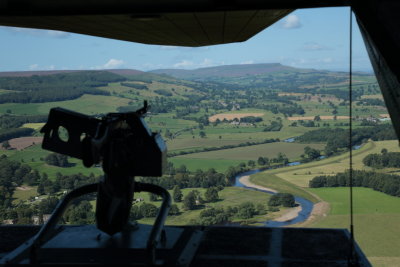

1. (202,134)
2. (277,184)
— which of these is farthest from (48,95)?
(277,184)

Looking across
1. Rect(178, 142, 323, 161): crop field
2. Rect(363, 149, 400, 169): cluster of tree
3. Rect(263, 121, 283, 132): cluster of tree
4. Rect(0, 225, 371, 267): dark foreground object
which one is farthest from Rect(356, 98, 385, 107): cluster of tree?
Rect(0, 225, 371, 267): dark foreground object

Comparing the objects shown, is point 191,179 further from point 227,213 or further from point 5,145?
point 5,145

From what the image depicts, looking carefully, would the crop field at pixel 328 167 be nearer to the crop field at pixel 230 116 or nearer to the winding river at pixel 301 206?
the winding river at pixel 301 206

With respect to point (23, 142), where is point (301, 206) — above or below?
below

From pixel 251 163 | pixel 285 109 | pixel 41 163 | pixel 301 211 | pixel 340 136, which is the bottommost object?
pixel 301 211

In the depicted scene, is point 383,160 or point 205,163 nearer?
point 383,160

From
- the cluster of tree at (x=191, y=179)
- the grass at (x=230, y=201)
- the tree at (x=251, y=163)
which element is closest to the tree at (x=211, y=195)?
the grass at (x=230, y=201)
